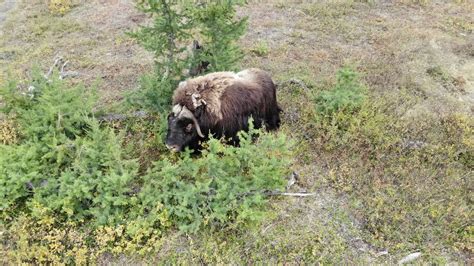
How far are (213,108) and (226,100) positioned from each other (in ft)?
0.99

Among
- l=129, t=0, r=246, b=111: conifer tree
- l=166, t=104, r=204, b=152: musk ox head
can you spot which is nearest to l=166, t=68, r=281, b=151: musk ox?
l=166, t=104, r=204, b=152: musk ox head

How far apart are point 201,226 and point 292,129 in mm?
2892

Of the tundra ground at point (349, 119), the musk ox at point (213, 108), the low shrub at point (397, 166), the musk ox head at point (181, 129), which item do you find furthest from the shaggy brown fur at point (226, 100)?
the low shrub at point (397, 166)

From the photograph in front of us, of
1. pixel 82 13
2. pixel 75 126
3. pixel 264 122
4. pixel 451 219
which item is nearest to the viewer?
pixel 451 219

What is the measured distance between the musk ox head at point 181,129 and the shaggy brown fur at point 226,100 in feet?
0.34

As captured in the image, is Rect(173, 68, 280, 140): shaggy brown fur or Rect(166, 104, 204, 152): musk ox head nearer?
Rect(166, 104, 204, 152): musk ox head

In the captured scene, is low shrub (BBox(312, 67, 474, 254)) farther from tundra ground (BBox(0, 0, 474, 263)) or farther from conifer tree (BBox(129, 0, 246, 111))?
conifer tree (BBox(129, 0, 246, 111))

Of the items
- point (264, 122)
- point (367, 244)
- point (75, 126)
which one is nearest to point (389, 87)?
point (264, 122)

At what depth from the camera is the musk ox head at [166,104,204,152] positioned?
5.91 metres

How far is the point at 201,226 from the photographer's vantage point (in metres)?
5.27

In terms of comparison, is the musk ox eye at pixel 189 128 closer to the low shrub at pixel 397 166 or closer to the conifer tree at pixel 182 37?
the conifer tree at pixel 182 37

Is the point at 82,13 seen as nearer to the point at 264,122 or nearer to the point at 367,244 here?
the point at 264,122

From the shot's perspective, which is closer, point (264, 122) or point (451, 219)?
point (451, 219)

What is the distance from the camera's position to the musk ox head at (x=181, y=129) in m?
5.91
